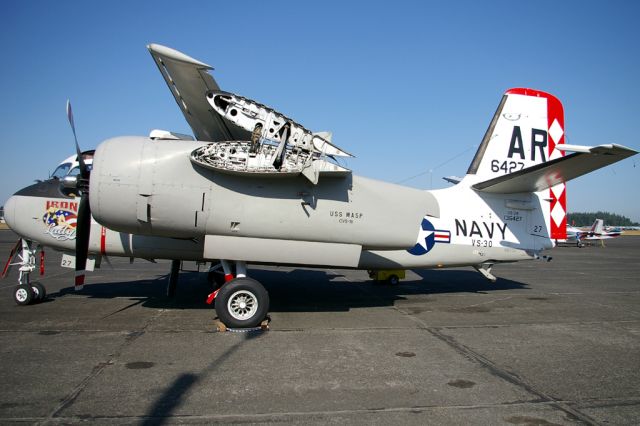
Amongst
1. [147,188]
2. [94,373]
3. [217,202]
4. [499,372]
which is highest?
[147,188]

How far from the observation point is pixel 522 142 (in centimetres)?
1183

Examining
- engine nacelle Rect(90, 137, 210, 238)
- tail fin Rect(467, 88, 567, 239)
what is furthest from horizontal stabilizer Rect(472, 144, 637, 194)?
engine nacelle Rect(90, 137, 210, 238)

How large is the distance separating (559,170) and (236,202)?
679 centimetres

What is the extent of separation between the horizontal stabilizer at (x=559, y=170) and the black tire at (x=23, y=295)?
10.6 meters

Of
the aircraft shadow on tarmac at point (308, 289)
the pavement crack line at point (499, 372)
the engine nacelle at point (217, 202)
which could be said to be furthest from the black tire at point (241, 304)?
the pavement crack line at point (499, 372)

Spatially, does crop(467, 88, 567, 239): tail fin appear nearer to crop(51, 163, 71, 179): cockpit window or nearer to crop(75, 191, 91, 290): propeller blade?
crop(75, 191, 91, 290): propeller blade

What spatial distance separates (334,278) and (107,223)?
8.90m

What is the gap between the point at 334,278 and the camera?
15555 mm

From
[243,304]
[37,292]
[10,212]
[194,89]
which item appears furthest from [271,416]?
[10,212]

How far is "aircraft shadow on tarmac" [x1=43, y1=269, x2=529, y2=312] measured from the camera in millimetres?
10426

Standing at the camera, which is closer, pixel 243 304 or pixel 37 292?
pixel 243 304

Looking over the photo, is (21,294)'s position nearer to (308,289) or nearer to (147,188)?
(147,188)

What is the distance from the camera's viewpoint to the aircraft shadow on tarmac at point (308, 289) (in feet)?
34.2

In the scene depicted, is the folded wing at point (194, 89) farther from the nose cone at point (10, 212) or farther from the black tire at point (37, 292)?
the black tire at point (37, 292)
